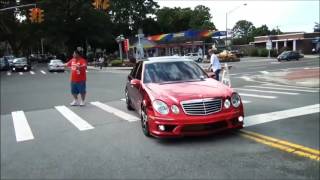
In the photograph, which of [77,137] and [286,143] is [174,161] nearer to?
[286,143]

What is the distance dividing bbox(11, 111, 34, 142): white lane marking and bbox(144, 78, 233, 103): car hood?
2.81m

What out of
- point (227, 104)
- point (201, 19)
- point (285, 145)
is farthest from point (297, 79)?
point (201, 19)

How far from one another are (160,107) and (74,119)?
13.4 feet

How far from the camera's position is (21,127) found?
10578 millimetres

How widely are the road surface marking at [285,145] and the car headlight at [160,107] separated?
1.60m

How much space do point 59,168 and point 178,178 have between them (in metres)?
1.96

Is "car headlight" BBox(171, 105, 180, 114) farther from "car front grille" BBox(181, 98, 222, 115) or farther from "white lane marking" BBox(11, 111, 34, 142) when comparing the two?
"white lane marking" BBox(11, 111, 34, 142)

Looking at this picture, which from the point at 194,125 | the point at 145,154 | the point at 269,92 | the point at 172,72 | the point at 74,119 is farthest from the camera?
the point at 269,92

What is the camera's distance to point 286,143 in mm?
7578

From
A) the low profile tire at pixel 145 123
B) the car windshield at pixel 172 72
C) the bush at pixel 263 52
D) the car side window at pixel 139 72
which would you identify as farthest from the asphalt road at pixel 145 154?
the bush at pixel 263 52

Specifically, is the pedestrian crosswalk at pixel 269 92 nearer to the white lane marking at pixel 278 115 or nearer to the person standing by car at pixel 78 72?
the white lane marking at pixel 278 115

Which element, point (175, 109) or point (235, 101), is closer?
point (175, 109)

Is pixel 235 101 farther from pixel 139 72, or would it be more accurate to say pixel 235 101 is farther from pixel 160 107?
pixel 139 72

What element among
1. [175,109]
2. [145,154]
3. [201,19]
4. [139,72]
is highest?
[201,19]
